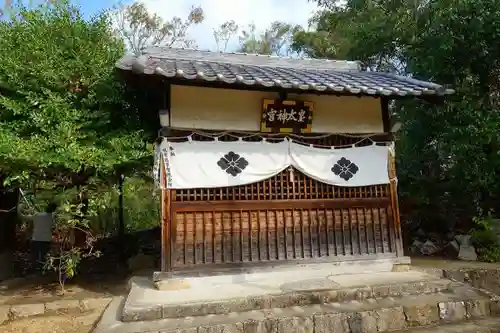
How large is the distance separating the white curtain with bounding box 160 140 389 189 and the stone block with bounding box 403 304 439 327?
9.67 ft

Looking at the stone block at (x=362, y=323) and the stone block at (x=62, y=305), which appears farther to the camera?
the stone block at (x=62, y=305)

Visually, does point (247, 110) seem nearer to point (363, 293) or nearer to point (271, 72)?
point (271, 72)

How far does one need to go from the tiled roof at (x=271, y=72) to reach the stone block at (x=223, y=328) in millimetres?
4142

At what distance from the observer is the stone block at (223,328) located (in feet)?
18.4

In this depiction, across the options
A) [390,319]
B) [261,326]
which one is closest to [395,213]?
[390,319]

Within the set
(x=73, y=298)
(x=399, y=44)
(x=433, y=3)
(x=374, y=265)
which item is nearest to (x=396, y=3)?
(x=399, y=44)

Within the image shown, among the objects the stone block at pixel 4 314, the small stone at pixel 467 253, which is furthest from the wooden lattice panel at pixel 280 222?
the small stone at pixel 467 253

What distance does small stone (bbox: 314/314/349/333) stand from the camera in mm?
6066

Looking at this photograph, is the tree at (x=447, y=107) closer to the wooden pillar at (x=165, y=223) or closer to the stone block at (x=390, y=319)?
the stone block at (x=390, y=319)

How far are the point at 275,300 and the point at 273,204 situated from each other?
226 cm

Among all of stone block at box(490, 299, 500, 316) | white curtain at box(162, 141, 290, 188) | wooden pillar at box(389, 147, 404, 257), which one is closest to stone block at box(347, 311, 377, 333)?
stone block at box(490, 299, 500, 316)

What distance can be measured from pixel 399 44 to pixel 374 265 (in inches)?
401

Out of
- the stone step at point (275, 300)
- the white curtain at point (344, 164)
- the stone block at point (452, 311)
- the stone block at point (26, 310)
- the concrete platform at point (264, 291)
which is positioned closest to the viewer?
the stone step at point (275, 300)

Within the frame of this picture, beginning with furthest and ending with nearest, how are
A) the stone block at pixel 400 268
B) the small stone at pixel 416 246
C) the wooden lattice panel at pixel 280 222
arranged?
1. the small stone at pixel 416 246
2. the stone block at pixel 400 268
3. the wooden lattice panel at pixel 280 222
